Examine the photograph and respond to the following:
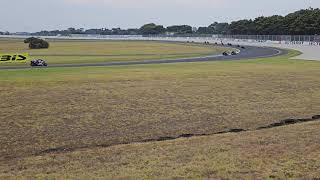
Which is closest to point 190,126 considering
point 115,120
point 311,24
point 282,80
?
point 115,120

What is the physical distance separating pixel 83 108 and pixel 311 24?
12511 cm

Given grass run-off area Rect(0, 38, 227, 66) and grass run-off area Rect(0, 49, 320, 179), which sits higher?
grass run-off area Rect(0, 38, 227, 66)

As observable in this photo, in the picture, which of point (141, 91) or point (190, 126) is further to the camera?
point (141, 91)

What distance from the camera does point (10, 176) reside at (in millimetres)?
14281

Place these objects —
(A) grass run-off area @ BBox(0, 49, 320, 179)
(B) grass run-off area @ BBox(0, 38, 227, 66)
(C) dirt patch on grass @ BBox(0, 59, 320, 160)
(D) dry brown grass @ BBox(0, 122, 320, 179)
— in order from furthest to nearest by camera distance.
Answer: (B) grass run-off area @ BBox(0, 38, 227, 66)
(C) dirt patch on grass @ BBox(0, 59, 320, 160)
(A) grass run-off area @ BBox(0, 49, 320, 179)
(D) dry brown grass @ BBox(0, 122, 320, 179)

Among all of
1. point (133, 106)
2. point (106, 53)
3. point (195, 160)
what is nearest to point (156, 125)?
point (133, 106)

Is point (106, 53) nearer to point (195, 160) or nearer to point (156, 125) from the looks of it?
point (156, 125)

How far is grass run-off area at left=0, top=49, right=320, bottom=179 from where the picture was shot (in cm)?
1460

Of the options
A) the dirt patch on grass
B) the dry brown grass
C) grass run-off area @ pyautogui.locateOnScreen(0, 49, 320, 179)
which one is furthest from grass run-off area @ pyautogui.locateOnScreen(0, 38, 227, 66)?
the dry brown grass

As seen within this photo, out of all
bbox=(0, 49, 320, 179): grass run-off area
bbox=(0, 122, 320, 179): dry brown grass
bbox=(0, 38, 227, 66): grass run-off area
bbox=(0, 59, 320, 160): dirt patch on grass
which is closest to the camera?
bbox=(0, 122, 320, 179): dry brown grass

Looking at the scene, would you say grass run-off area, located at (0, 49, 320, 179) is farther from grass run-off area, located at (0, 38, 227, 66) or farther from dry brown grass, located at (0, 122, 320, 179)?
grass run-off area, located at (0, 38, 227, 66)

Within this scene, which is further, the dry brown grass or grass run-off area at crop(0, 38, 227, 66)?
grass run-off area at crop(0, 38, 227, 66)

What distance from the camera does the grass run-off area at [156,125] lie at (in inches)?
575

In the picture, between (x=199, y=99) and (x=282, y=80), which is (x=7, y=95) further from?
(x=282, y=80)
